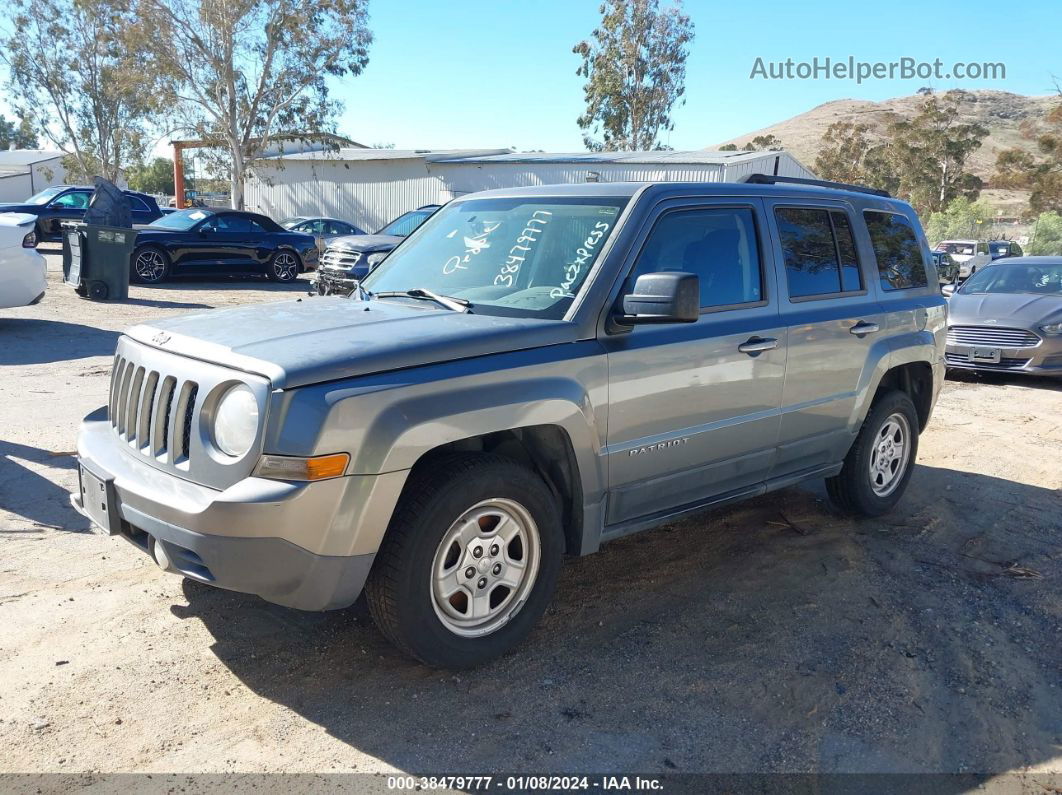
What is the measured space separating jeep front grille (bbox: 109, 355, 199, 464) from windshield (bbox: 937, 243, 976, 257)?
33.5 metres

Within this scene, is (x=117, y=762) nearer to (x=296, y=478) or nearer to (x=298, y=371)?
(x=296, y=478)

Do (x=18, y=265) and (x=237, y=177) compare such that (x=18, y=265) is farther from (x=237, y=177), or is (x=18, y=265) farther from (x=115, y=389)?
(x=237, y=177)

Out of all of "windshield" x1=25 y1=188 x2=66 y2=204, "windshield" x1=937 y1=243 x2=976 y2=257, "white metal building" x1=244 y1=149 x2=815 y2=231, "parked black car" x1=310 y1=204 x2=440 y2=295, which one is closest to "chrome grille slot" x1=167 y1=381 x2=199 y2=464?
"parked black car" x1=310 y1=204 x2=440 y2=295

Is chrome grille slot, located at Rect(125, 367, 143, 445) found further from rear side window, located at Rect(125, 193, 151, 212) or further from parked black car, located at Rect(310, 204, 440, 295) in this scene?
rear side window, located at Rect(125, 193, 151, 212)

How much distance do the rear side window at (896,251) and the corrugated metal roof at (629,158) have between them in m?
22.5

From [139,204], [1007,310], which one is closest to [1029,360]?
[1007,310]

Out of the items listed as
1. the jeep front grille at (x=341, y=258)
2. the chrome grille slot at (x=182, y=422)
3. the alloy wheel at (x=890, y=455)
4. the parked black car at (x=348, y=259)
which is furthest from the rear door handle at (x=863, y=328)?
the jeep front grille at (x=341, y=258)

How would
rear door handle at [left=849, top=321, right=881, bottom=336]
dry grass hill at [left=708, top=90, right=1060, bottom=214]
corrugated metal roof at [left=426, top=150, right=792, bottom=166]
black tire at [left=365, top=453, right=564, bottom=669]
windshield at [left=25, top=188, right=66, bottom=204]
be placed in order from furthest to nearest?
dry grass hill at [left=708, top=90, right=1060, bottom=214] → corrugated metal roof at [left=426, top=150, right=792, bottom=166] → windshield at [left=25, top=188, right=66, bottom=204] → rear door handle at [left=849, top=321, right=881, bottom=336] → black tire at [left=365, top=453, right=564, bottom=669]

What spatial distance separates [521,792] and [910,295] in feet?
13.6

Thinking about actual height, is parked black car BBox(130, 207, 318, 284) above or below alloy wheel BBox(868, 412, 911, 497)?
above

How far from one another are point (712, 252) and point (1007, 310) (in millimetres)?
8432

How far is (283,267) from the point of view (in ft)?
64.5

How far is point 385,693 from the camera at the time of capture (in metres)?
3.44

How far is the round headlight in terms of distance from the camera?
3.10 meters
